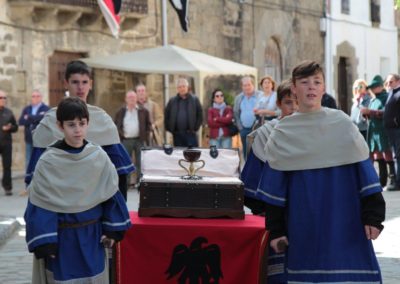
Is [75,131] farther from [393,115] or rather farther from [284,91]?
[393,115]

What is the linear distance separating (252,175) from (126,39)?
19.0 m

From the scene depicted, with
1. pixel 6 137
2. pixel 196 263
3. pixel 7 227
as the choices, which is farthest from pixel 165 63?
pixel 196 263

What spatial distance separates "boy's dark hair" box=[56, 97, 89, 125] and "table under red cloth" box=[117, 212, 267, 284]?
1.02 metres

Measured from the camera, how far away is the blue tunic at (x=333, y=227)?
226 inches

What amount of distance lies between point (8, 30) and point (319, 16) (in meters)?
15.6

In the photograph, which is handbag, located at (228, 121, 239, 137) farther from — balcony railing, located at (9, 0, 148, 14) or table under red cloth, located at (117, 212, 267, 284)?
table under red cloth, located at (117, 212, 267, 284)

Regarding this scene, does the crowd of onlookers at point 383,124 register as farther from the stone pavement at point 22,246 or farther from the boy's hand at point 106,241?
the boy's hand at point 106,241

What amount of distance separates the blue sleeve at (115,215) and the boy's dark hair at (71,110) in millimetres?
450

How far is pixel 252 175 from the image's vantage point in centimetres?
700

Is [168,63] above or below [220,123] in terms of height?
above

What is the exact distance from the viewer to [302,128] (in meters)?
5.86

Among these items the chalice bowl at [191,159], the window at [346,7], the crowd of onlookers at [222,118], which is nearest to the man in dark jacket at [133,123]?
the crowd of onlookers at [222,118]

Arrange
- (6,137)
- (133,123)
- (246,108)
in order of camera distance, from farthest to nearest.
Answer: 1. (246,108)
2. (133,123)
3. (6,137)

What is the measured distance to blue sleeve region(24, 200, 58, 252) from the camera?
→ 5938mm
